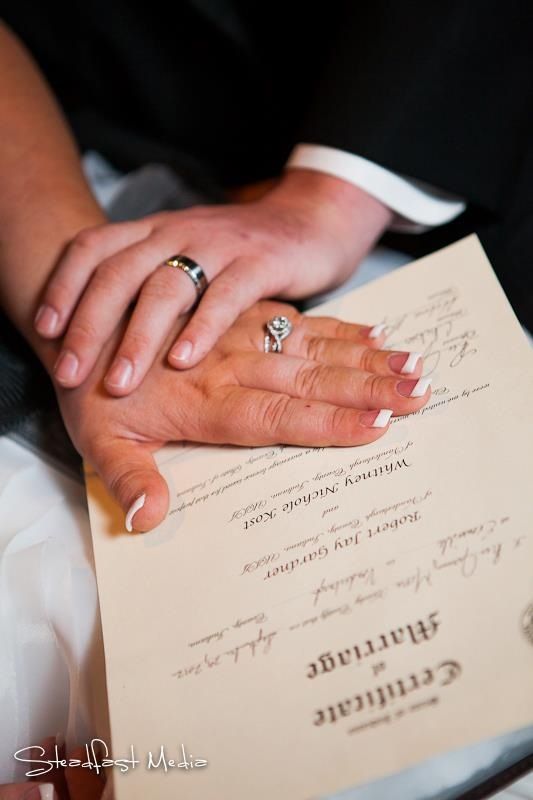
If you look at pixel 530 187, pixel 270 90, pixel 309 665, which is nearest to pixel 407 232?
pixel 530 187

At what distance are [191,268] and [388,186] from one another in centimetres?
29

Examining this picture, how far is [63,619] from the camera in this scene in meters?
0.63

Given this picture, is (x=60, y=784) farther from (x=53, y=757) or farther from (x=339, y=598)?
(x=339, y=598)

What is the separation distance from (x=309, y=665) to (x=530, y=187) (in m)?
0.67

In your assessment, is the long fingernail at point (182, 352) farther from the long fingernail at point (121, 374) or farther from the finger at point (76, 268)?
the finger at point (76, 268)

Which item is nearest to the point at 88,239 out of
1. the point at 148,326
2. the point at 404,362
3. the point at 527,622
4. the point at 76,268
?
the point at 76,268

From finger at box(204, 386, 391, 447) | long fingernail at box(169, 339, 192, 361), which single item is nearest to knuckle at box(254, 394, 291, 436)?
finger at box(204, 386, 391, 447)

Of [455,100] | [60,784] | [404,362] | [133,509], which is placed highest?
[455,100]

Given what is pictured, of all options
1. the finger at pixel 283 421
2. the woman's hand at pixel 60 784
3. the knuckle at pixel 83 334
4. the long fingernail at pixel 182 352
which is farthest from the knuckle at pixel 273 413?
the woman's hand at pixel 60 784

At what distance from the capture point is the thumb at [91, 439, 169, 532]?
61 centimetres

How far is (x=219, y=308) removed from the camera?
0.70 m

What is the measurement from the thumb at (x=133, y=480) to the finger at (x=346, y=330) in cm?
22

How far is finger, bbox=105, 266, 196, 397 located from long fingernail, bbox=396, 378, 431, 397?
25 centimetres

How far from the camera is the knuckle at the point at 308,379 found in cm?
65
